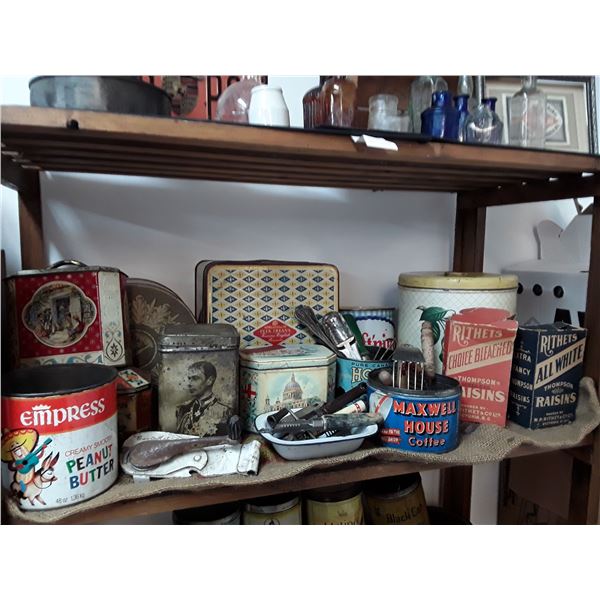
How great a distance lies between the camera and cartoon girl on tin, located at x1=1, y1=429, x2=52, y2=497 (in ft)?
1.42

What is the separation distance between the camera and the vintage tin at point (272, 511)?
0.69 meters

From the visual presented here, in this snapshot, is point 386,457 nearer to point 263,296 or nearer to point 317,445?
point 317,445

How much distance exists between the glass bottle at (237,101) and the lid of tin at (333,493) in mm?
590

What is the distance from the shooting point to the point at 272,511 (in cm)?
69

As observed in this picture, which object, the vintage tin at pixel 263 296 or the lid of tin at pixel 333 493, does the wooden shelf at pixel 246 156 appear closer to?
the vintage tin at pixel 263 296

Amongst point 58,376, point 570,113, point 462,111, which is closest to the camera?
point 58,376

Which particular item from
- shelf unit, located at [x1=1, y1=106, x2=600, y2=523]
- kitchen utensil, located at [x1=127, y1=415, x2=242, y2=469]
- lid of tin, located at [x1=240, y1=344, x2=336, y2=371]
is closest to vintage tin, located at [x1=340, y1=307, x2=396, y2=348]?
lid of tin, located at [x1=240, y1=344, x2=336, y2=371]

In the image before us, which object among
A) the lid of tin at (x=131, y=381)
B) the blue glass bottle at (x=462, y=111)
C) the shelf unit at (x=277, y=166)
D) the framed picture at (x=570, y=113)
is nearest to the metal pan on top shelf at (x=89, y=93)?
the shelf unit at (x=277, y=166)

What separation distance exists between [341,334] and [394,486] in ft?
1.05

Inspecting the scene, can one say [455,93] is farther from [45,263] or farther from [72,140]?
[45,263]

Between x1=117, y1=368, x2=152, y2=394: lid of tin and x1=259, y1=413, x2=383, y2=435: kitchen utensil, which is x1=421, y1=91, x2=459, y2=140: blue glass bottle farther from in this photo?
x1=117, y1=368, x2=152, y2=394: lid of tin

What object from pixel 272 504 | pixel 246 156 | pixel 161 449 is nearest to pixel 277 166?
pixel 246 156

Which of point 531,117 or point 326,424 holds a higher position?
point 531,117

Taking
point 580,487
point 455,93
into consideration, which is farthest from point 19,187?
point 580,487
